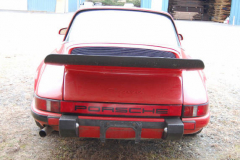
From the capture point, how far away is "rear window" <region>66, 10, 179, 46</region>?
8.54 ft

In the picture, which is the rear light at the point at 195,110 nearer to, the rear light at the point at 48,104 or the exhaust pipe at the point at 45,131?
the rear light at the point at 48,104

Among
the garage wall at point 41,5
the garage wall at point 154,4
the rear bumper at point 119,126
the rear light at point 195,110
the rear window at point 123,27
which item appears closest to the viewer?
the rear bumper at point 119,126

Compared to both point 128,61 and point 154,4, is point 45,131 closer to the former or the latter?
point 128,61

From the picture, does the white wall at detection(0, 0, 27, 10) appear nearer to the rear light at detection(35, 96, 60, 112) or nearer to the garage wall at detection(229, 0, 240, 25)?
the garage wall at detection(229, 0, 240, 25)

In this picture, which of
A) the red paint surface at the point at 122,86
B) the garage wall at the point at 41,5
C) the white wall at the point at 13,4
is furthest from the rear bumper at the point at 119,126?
the white wall at the point at 13,4

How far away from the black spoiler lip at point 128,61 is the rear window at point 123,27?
2.77ft

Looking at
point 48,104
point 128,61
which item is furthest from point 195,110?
point 48,104

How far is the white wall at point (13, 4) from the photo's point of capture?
25.0 meters

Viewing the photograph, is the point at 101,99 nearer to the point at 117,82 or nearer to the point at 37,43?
the point at 117,82

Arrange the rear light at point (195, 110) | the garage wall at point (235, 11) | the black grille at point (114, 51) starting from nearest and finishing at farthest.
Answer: the rear light at point (195, 110)
the black grille at point (114, 51)
the garage wall at point (235, 11)

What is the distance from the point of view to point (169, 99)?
1.98 metres

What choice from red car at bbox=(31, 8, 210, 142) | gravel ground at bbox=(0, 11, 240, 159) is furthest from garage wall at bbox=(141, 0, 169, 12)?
red car at bbox=(31, 8, 210, 142)

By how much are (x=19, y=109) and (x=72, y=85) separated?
6.09 feet

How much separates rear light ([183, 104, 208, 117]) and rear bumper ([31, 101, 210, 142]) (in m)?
0.06
